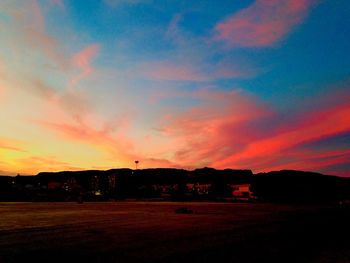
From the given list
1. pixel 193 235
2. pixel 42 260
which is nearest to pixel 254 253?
pixel 193 235

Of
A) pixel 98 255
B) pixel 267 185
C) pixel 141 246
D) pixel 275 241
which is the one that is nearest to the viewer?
pixel 98 255

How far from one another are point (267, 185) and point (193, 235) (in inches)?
3921

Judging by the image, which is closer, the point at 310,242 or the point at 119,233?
the point at 310,242

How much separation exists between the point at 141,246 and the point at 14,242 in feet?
18.7

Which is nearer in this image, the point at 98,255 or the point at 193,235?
the point at 98,255

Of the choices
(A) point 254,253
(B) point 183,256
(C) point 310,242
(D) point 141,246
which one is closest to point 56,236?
(D) point 141,246

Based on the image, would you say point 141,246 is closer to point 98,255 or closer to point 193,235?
point 98,255

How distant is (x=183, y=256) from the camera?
A: 41.7 feet

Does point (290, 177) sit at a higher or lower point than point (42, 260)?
higher

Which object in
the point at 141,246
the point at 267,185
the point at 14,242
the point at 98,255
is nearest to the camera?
the point at 98,255

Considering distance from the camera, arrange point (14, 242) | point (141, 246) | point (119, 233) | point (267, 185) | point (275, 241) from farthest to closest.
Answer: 1. point (267, 185)
2. point (119, 233)
3. point (275, 241)
4. point (14, 242)
5. point (141, 246)

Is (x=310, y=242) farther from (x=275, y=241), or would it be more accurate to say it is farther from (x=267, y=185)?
(x=267, y=185)

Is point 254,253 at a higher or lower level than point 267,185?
lower

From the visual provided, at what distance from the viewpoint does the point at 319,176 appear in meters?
135
